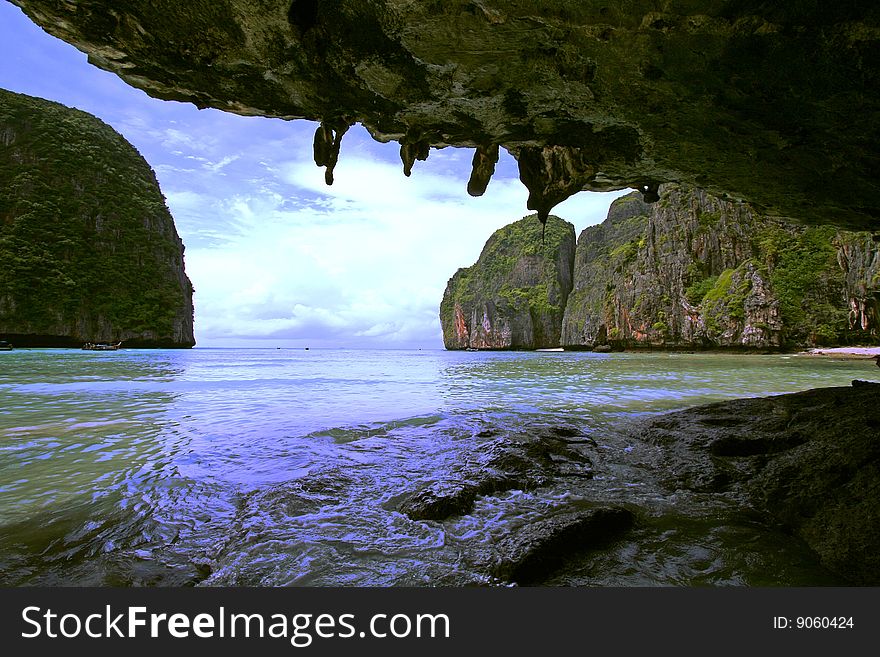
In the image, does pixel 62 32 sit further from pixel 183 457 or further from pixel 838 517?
pixel 838 517

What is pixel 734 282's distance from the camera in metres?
48.7

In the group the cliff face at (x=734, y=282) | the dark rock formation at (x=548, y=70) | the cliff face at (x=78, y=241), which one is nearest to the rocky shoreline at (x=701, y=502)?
the dark rock formation at (x=548, y=70)

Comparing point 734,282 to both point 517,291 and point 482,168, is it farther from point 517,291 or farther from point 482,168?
point 517,291

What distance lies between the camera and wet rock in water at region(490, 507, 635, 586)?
100.0 inches

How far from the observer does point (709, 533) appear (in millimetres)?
3129

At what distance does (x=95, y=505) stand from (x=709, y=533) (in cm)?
564

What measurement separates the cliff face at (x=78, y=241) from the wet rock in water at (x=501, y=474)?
2932 inches

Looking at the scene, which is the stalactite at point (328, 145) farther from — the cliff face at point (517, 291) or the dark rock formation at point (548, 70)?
the cliff face at point (517, 291)

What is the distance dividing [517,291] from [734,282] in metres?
66.1

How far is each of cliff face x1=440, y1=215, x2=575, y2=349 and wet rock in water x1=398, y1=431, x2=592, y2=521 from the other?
101667 millimetres

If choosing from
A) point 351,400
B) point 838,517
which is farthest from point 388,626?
point 351,400

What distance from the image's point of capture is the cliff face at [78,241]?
178ft

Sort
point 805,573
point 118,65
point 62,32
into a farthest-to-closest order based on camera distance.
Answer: point 118,65
point 62,32
point 805,573

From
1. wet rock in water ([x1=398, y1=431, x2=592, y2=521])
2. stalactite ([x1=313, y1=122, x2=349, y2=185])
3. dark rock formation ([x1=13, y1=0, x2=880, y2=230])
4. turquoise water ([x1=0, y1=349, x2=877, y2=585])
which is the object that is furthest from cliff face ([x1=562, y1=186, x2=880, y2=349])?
stalactite ([x1=313, y1=122, x2=349, y2=185])
